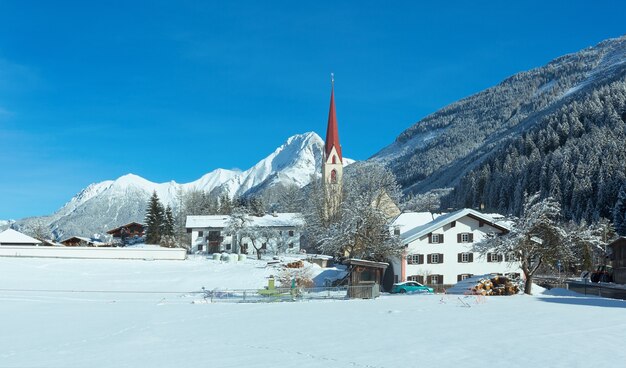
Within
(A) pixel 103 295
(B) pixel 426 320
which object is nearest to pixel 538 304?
(B) pixel 426 320

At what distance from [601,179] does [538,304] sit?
103491 millimetres

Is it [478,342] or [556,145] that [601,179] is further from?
[478,342]

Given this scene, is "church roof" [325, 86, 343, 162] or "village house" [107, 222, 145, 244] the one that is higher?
"church roof" [325, 86, 343, 162]

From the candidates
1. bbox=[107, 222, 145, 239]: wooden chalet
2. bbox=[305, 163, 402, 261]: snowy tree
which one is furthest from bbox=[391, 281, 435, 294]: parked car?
bbox=[107, 222, 145, 239]: wooden chalet

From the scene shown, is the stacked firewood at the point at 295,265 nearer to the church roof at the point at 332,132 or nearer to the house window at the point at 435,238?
the house window at the point at 435,238

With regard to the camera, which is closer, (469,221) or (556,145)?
(469,221)

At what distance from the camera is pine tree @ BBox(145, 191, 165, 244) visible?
100438 millimetres

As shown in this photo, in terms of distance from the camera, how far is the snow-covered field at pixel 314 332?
16.8 metres

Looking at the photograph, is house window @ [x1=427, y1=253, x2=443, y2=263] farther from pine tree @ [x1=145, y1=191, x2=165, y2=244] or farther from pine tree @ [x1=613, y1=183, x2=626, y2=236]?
pine tree @ [x1=613, y1=183, x2=626, y2=236]

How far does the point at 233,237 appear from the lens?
90.4 metres

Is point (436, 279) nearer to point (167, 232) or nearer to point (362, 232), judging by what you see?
point (362, 232)

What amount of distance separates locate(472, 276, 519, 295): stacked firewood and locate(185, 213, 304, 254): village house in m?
51.8

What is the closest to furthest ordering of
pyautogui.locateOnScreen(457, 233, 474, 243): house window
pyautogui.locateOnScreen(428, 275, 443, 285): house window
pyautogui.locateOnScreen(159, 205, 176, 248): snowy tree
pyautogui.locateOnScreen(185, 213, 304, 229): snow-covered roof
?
1. pyautogui.locateOnScreen(428, 275, 443, 285): house window
2. pyautogui.locateOnScreen(457, 233, 474, 243): house window
3. pyautogui.locateOnScreen(185, 213, 304, 229): snow-covered roof
4. pyautogui.locateOnScreen(159, 205, 176, 248): snowy tree

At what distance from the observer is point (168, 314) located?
1186 inches
